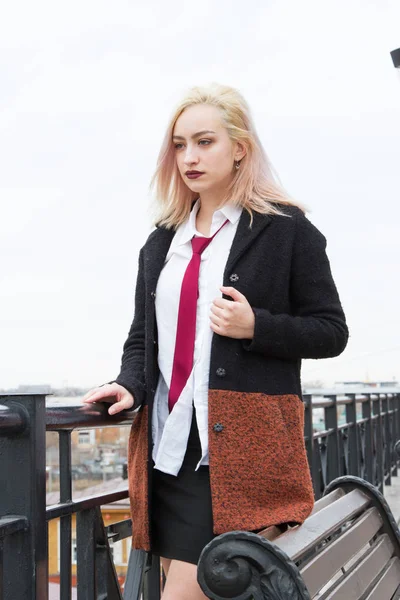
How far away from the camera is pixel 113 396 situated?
202 centimetres

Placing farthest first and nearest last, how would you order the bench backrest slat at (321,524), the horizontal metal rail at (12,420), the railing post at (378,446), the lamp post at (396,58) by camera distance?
the railing post at (378,446), the lamp post at (396,58), the horizontal metal rail at (12,420), the bench backrest slat at (321,524)

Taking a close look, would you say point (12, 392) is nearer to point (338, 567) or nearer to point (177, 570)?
point (177, 570)

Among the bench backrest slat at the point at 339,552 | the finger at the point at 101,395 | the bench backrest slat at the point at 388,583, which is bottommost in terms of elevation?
the bench backrest slat at the point at 388,583

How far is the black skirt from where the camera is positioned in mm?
1843

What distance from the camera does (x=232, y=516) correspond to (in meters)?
1.76

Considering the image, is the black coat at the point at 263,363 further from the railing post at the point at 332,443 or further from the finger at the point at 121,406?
the railing post at the point at 332,443

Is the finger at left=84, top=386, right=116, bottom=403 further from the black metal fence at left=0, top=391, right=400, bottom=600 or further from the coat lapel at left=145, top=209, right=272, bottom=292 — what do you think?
the coat lapel at left=145, top=209, right=272, bottom=292

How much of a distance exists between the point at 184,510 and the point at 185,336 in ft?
1.35

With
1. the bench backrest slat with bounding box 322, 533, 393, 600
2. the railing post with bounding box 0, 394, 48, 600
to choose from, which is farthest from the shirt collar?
the bench backrest slat with bounding box 322, 533, 393, 600

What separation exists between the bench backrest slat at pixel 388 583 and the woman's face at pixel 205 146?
1071 millimetres

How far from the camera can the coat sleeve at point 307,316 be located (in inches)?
72.0

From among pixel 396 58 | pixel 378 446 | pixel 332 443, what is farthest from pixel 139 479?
pixel 378 446

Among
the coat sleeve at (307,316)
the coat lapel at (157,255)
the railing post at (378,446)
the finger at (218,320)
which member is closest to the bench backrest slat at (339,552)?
the coat sleeve at (307,316)

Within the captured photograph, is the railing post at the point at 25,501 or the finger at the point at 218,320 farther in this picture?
the finger at the point at 218,320
